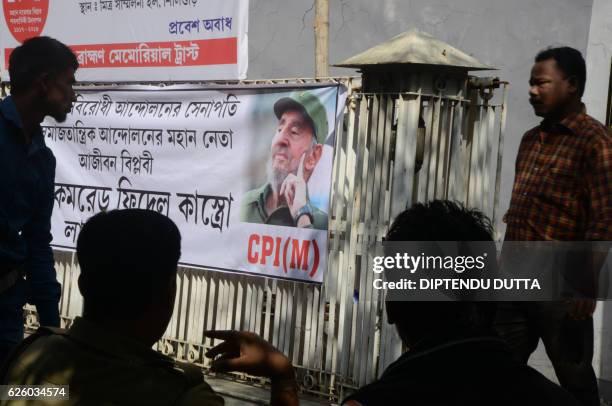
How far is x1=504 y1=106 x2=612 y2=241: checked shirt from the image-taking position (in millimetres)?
4340

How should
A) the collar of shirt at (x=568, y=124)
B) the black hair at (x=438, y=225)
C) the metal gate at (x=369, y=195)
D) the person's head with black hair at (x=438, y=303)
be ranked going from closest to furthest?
the person's head with black hair at (x=438, y=303) < the black hair at (x=438, y=225) < the collar of shirt at (x=568, y=124) < the metal gate at (x=369, y=195)

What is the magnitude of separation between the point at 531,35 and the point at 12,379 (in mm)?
6248

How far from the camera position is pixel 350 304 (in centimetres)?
604

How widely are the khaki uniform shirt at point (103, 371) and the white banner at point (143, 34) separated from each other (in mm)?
4375

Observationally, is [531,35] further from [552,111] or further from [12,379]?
[12,379]

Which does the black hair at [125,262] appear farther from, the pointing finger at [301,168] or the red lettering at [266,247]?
the red lettering at [266,247]

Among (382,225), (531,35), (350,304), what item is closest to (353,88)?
(382,225)

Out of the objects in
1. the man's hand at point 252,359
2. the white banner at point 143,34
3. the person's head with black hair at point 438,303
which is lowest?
the man's hand at point 252,359

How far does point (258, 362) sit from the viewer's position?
2.12 meters

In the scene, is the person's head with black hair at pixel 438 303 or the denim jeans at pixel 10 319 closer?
the person's head with black hair at pixel 438 303

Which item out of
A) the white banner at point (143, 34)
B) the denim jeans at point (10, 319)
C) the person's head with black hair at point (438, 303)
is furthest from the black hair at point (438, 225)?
the white banner at point (143, 34)

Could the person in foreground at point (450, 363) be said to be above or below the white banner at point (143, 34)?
below

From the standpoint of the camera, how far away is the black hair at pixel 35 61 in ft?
12.8

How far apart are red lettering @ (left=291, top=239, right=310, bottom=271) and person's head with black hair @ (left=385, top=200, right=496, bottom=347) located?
344cm
